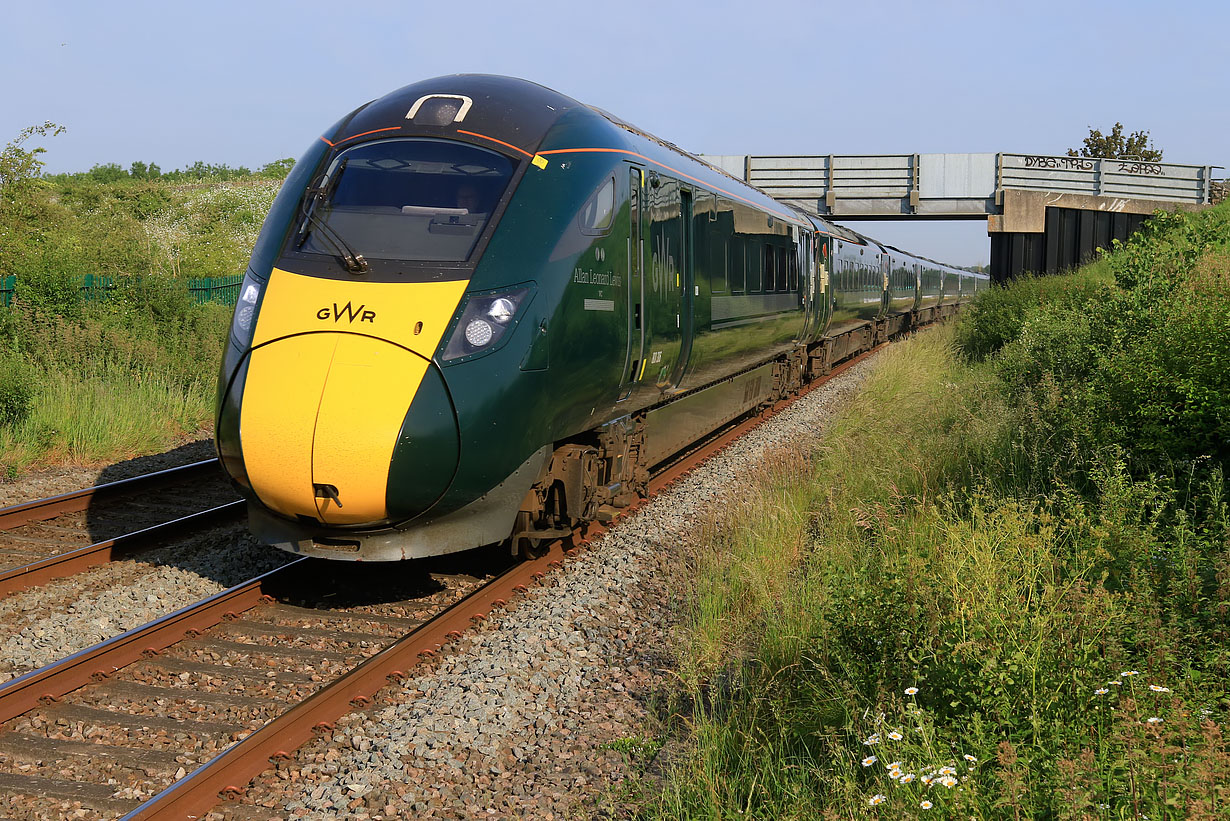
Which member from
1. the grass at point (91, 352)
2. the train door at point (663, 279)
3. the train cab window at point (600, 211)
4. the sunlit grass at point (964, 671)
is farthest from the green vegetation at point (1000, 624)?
the grass at point (91, 352)

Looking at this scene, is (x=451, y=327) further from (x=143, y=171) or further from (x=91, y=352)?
(x=143, y=171)

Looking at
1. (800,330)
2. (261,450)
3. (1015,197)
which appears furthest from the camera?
(1015,197)

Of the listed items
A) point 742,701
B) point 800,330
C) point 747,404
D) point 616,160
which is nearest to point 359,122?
point 616,160

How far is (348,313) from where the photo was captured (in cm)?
535

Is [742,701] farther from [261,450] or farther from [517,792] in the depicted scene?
[261,450]

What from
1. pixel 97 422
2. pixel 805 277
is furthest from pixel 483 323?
pixel 805 277

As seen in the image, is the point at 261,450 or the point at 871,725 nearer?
the point at 871,725

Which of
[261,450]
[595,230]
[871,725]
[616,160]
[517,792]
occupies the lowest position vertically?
[517,792]

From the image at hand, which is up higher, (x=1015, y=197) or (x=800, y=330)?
(x=1015, y=197)

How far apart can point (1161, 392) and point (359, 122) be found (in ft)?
17.9

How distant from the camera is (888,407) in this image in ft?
41.7

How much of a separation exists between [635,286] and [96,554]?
4.17 m

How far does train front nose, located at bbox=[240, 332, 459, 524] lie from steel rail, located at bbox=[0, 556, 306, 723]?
0.85 metres

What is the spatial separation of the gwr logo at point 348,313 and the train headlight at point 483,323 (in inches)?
17.7
